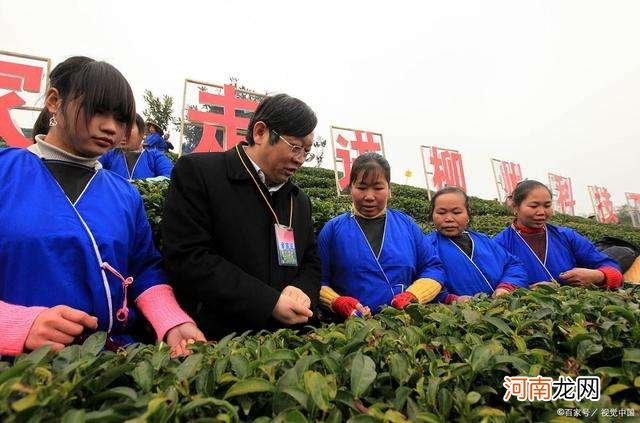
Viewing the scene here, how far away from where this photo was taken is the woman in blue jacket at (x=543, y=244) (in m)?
3.09

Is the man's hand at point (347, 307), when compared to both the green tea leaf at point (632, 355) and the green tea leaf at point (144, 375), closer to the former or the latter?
the green tea leaf at point (632, 355)

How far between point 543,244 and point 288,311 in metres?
2.55

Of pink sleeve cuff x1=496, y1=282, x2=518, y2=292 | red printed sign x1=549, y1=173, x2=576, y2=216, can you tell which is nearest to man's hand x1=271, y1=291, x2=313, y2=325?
pink sleeve cuff x1=496, y1=282, x2=518, y2=292

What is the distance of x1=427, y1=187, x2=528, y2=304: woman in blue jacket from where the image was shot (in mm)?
2740

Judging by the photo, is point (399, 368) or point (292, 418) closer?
point (292, 418)

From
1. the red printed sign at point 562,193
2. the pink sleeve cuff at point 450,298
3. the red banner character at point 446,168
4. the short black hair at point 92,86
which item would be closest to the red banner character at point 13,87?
the short black hair at point 92,86

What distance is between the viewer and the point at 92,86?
134 centimetres

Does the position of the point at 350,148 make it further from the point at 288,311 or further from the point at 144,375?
the point at 144,375

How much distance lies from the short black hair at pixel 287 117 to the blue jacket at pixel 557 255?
7.33 feet

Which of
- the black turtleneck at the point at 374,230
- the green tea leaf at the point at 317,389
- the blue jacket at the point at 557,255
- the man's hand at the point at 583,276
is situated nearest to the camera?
the green tea leaf at the point at 317,389

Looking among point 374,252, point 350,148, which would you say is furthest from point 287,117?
point 350,148

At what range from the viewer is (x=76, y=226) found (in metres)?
1.31

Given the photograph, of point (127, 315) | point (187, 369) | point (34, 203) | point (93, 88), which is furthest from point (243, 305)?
point (93, 88)

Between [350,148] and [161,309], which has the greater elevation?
[350,148]
